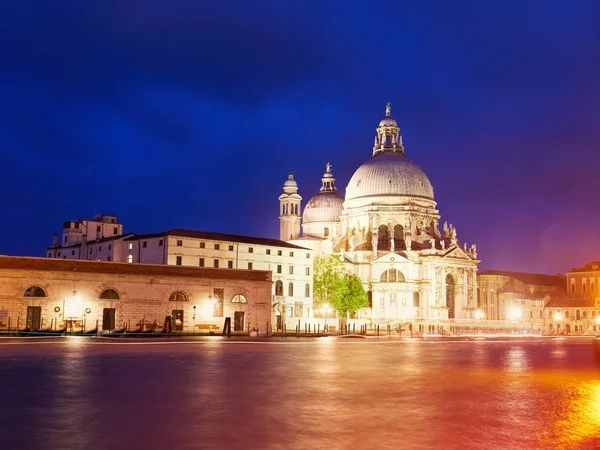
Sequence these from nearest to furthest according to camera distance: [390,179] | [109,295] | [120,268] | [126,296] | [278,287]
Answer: [109,295] → [126,296] → [120,268] → [278,287] → [390,179]

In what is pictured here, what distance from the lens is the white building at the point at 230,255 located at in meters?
77.6

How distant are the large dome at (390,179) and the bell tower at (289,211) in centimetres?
1104

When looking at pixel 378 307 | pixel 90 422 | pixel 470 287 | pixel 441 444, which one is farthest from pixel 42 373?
pixel 470 287

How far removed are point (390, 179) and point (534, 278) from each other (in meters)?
44.5

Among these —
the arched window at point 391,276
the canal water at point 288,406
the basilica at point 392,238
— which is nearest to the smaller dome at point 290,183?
the basilica at point 392,238

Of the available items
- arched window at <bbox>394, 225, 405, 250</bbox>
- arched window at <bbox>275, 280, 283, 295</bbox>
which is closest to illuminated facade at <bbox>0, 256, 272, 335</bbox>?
arched window at <bbox>275, 280, 283, 295</bbox>

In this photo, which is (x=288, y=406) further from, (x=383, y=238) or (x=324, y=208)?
(x=324, y=208)

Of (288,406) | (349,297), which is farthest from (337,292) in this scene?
(288,406)

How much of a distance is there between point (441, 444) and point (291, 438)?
7.98 feet

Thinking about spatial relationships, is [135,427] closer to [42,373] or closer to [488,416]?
[488,416]

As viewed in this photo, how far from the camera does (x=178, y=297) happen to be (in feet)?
197

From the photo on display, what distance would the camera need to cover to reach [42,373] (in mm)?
21484

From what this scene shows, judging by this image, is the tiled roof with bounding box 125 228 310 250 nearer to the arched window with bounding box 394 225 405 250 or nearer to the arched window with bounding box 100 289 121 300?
the arched window with bounding box 100 289 121 300

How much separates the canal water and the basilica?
76.6 m
